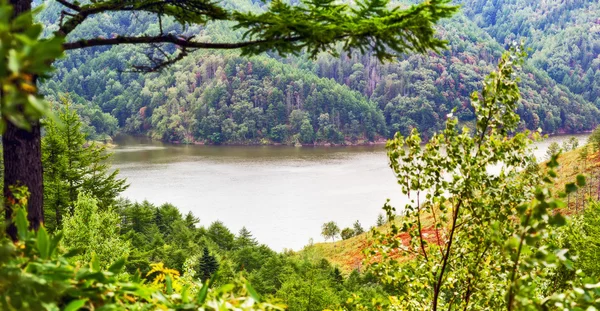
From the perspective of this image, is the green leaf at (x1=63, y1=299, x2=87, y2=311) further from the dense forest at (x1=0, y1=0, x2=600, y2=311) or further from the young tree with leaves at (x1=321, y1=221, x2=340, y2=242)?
the young tree with leaves at (x1=321, y1=221, x2=340, y2=242)

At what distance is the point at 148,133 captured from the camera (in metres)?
106

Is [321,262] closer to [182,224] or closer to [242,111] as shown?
[182,224]

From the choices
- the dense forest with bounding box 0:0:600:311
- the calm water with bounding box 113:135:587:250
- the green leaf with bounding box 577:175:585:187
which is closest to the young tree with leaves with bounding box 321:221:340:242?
the calm water with bounding box 113:135:587:250

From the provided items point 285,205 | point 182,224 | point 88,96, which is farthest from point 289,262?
point 88,96

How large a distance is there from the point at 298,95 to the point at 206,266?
9682cm

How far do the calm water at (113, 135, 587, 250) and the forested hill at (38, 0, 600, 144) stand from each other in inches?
1134

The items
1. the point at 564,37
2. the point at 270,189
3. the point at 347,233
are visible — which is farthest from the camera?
the point at 564,37

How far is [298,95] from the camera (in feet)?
370

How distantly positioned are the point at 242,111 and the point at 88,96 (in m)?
49.7

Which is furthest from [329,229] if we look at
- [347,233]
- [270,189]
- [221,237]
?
[270,189]

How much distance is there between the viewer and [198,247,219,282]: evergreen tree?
1748cm

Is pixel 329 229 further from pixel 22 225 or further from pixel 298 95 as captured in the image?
pixel 298 95

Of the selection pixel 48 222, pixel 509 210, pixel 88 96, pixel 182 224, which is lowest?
pixel 182 224

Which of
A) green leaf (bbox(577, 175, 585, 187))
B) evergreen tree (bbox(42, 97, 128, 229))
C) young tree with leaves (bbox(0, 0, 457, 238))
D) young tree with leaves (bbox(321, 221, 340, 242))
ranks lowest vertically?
young tree with leaves (bbox(321, 221, 340, 242))
